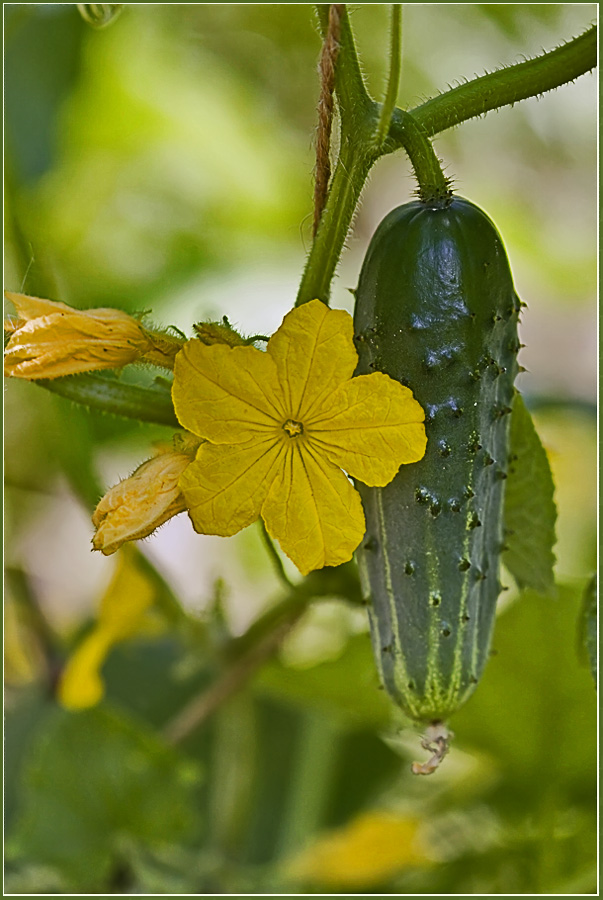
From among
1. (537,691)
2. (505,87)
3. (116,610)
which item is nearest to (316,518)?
(505,87)

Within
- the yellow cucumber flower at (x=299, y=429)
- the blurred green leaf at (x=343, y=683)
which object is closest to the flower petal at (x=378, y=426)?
the yellow cucumber flower at (x=299, y=429)

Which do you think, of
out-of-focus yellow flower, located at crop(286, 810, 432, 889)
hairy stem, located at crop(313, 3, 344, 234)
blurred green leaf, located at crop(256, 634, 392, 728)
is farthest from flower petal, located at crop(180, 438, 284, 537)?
out-of-focus yellow flower, located at crop(286, 810, 432, 889)

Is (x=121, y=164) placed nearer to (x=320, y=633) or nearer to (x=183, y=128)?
(x=183, y=128)

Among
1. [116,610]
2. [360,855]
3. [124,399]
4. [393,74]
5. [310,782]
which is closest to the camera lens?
[393,74]

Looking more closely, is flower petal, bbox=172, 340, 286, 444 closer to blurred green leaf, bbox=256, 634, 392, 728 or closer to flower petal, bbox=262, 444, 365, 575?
flower petal, bbox=262, 444, 365, 575

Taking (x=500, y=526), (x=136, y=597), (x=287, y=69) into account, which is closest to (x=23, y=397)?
(x=136, y=597)

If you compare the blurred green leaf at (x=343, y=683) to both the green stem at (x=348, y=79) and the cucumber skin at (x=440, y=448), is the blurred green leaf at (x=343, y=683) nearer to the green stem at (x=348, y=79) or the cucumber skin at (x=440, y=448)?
the cucumber skin at (x=440, y=448)

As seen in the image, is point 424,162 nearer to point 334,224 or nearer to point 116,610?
point 334,224
